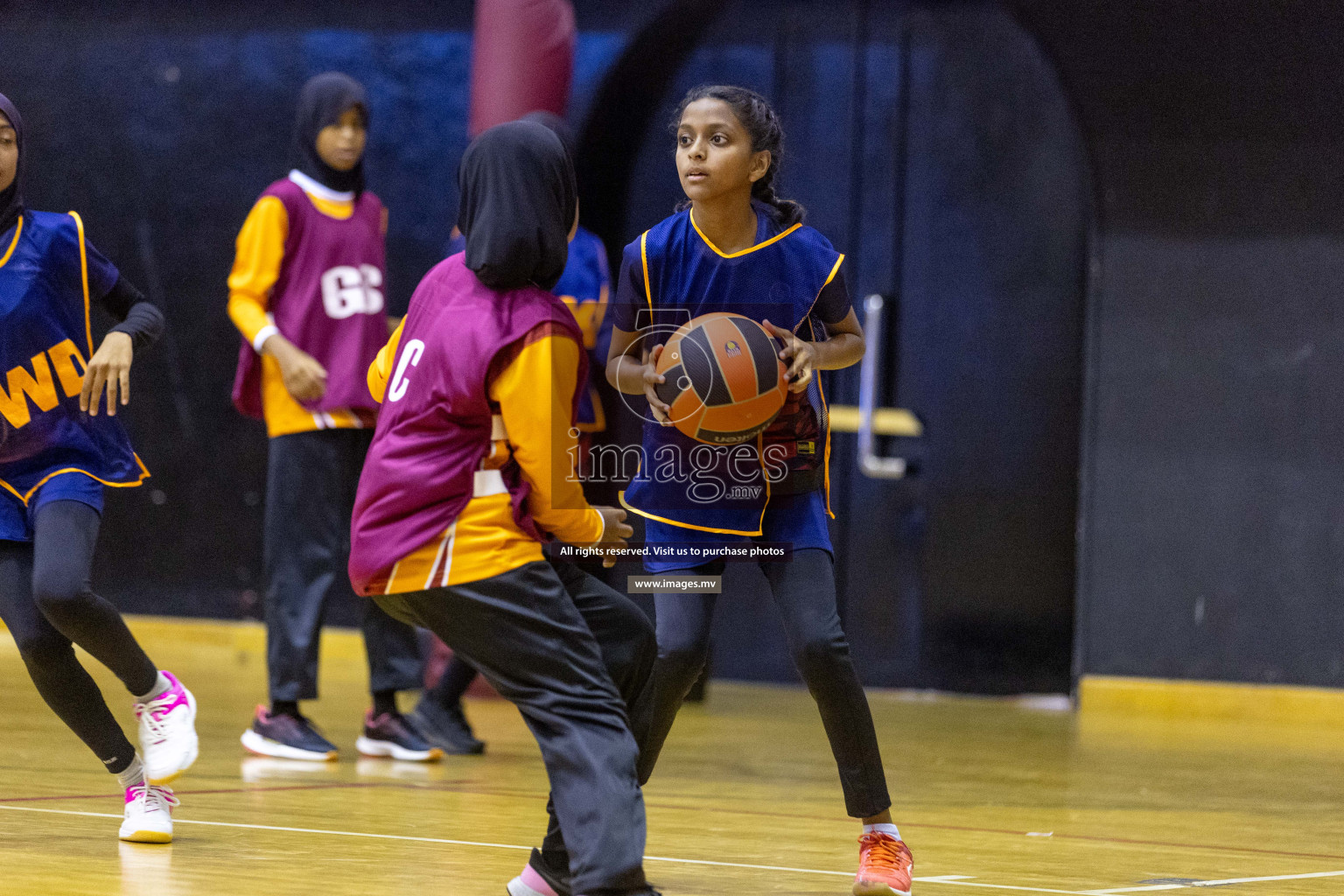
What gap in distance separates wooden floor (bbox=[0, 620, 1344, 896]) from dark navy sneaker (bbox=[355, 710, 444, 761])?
8 cm

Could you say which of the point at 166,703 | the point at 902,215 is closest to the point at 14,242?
the point at 166,703

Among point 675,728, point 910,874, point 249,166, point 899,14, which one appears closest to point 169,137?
point 249,166

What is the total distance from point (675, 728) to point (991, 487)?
2463mm

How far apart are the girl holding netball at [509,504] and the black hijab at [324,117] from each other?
265 centimetres

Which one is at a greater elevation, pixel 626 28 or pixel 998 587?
pixel 626 28

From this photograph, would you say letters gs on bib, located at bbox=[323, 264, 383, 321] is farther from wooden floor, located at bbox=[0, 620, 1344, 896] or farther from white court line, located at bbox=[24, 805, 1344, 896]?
white court line, located at bbox=[24, 805, 1344, 896]

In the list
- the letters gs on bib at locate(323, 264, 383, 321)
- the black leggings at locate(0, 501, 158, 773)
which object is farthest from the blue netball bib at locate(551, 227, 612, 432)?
the black leggings at locate(0, 501, 158, 773)

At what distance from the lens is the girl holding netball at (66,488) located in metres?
3.34

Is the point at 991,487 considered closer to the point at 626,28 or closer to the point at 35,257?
the point at 626,28

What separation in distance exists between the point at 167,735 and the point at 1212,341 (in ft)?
17.6

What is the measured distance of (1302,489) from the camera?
7.29m

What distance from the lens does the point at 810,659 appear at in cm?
316

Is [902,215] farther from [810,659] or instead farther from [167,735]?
[167,735]

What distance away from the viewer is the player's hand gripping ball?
3.16 metres
